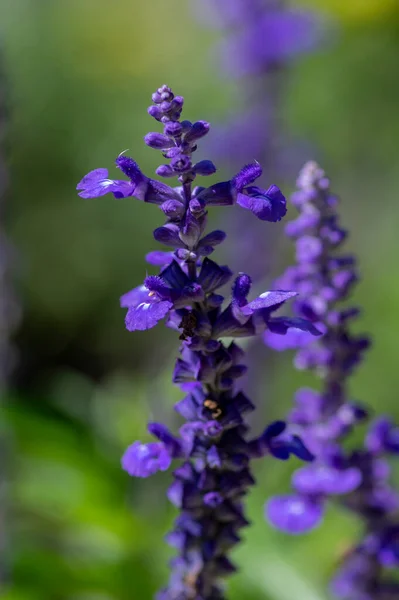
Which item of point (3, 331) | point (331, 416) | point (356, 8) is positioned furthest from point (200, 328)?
point (356, 8)

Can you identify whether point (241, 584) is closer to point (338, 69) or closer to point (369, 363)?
point (369, 363)

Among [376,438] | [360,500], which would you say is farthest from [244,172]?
[360,500]

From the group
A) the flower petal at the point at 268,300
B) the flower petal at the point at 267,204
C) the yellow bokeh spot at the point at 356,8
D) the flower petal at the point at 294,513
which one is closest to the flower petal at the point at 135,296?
the flower petal at the point at 268,300

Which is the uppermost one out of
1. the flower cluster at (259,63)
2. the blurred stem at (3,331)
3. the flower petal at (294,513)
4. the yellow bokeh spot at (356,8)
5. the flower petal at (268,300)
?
the yellow bokeh spot at (356,8)

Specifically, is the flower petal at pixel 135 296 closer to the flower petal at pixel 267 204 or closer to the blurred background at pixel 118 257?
the flower petal at pixel 267 204

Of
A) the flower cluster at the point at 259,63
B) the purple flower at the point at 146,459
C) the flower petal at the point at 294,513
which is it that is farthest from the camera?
the flower cluster at the point at 259,63

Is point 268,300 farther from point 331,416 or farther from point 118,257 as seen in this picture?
point 118,257

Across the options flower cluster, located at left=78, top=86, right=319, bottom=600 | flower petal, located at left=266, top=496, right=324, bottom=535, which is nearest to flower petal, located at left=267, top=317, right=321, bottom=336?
flower cluster, located at left=78, top=86, right=319, bottom=600
